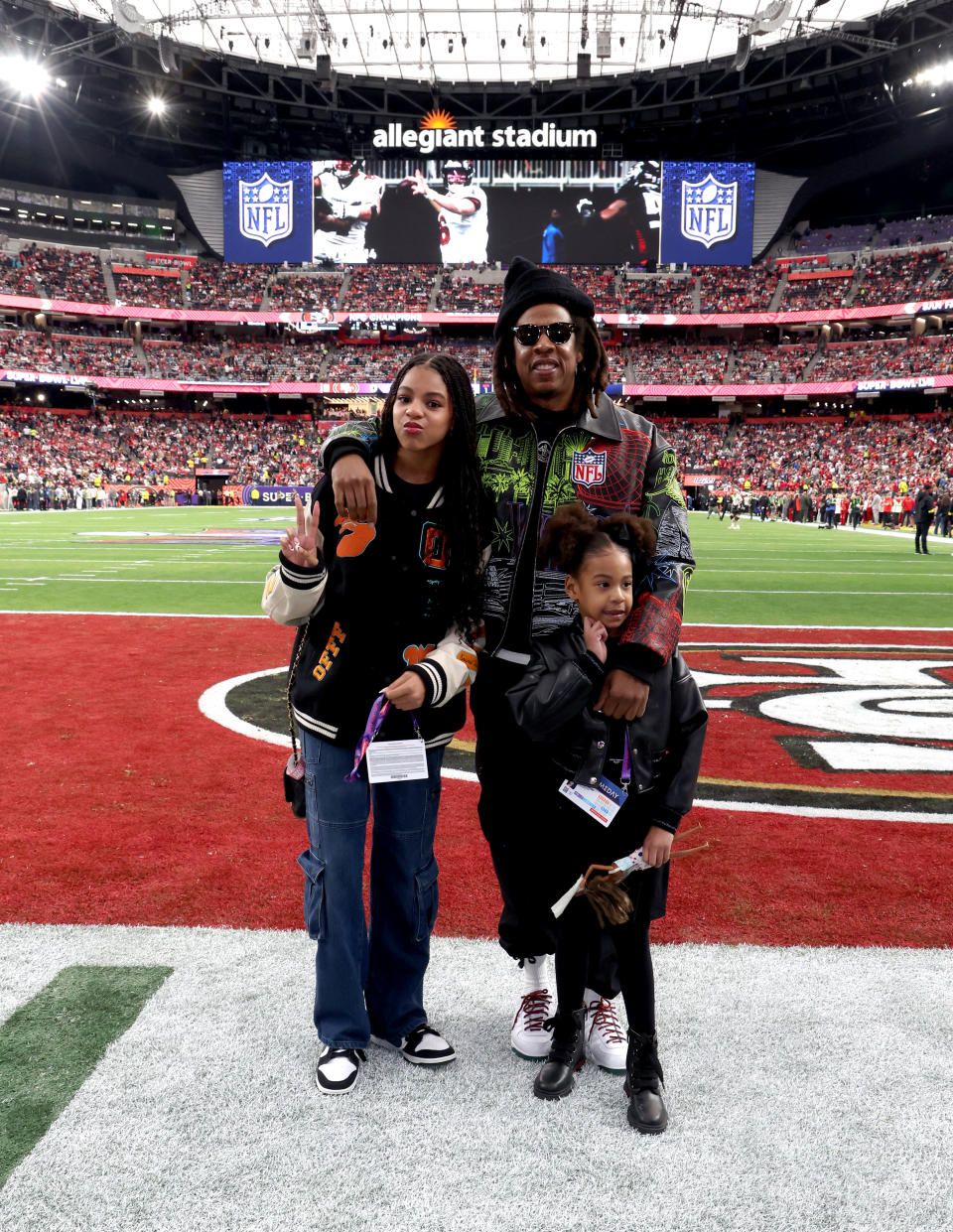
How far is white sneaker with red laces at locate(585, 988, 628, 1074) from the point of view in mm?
2404

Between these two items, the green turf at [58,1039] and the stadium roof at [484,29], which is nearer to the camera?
the green turf at [58,1039]

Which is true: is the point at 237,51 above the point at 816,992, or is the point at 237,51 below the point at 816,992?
above

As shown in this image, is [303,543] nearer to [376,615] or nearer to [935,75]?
[376,615]

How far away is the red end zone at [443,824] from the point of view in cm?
322

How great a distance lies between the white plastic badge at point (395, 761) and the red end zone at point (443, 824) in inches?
43.0

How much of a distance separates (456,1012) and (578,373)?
1937 mm

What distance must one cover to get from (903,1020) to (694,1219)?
42.7 inches

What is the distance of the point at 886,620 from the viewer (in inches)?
407

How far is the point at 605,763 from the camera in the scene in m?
2.24

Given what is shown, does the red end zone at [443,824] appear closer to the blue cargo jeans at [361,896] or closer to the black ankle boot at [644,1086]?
the blue cargo jeans at [361,896]

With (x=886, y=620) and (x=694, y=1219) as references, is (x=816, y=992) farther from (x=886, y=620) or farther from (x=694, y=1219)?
(x=886, y=620)

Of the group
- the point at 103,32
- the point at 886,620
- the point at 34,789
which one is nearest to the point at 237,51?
the point at 103,32

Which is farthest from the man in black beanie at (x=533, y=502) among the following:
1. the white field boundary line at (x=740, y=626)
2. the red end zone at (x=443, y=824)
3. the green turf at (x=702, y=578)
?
the green turf at (x=702, y=578)

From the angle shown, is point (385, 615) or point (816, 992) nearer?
point (385, 615)
